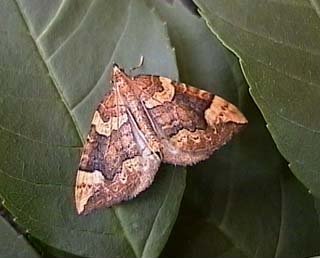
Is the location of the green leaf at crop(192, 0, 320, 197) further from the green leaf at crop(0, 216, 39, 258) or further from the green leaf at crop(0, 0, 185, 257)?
the green leaf at crop(0, 216, 39, 258)

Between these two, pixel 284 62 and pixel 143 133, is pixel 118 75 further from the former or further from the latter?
pixel 284 62

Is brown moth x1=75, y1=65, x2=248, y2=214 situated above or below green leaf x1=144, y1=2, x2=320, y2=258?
above

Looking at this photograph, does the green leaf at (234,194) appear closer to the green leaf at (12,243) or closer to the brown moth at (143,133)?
the brown moth at (143,133)

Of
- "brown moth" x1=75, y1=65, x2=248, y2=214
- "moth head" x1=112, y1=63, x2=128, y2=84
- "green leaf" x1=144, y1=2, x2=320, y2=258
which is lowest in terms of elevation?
"green leaf" x1=144, y1=2, x2=320, y2=258

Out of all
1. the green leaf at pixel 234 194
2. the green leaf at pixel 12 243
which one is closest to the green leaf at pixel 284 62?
the green leaf at pixel 234 194

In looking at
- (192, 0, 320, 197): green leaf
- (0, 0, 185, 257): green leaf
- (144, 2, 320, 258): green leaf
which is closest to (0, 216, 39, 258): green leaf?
(0, 0, 185, 257): green leaf

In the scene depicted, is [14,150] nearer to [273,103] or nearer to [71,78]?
[71,78]

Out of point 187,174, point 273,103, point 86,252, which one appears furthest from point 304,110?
point 86,252
